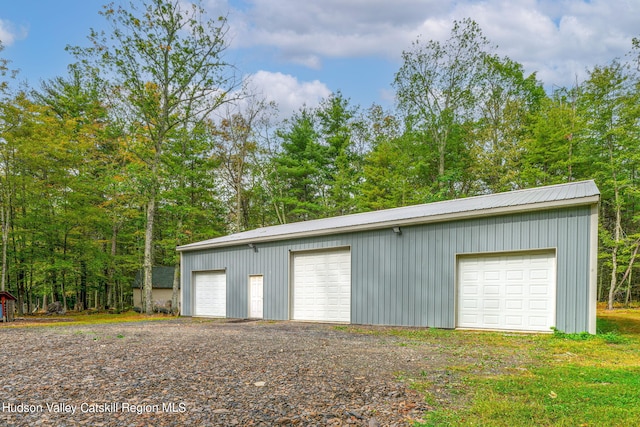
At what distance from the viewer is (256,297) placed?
→ 11.8 meters

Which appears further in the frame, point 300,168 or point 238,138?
point 238,138

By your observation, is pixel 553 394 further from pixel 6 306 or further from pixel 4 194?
pixel 4 194

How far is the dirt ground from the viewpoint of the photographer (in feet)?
8.19

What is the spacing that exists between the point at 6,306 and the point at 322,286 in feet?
31.3

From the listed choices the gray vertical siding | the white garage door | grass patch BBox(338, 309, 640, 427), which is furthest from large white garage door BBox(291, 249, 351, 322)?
grass patch BBox(338, 309, 640, 427)

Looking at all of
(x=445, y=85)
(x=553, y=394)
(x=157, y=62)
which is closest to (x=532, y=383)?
(x=553, y=394)

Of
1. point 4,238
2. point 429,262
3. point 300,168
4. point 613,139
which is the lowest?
point 4,238

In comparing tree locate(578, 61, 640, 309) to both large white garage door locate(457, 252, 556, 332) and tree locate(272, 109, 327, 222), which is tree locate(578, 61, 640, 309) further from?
tree locate(272, 109, 327, 222)

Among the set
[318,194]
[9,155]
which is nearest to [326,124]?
[318,194]

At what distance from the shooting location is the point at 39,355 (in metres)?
4.57

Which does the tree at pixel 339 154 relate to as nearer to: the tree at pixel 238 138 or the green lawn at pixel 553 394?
the tree at pixel 238 138

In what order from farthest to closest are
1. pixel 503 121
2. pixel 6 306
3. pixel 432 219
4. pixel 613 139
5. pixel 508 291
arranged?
pixel 503 121 < pixel 613 139 < pixel 6 306 < pixel 432 219 < pixel 508 291

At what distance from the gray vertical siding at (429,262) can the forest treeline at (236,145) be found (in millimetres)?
7444

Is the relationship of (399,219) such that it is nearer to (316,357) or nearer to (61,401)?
(316,357)
